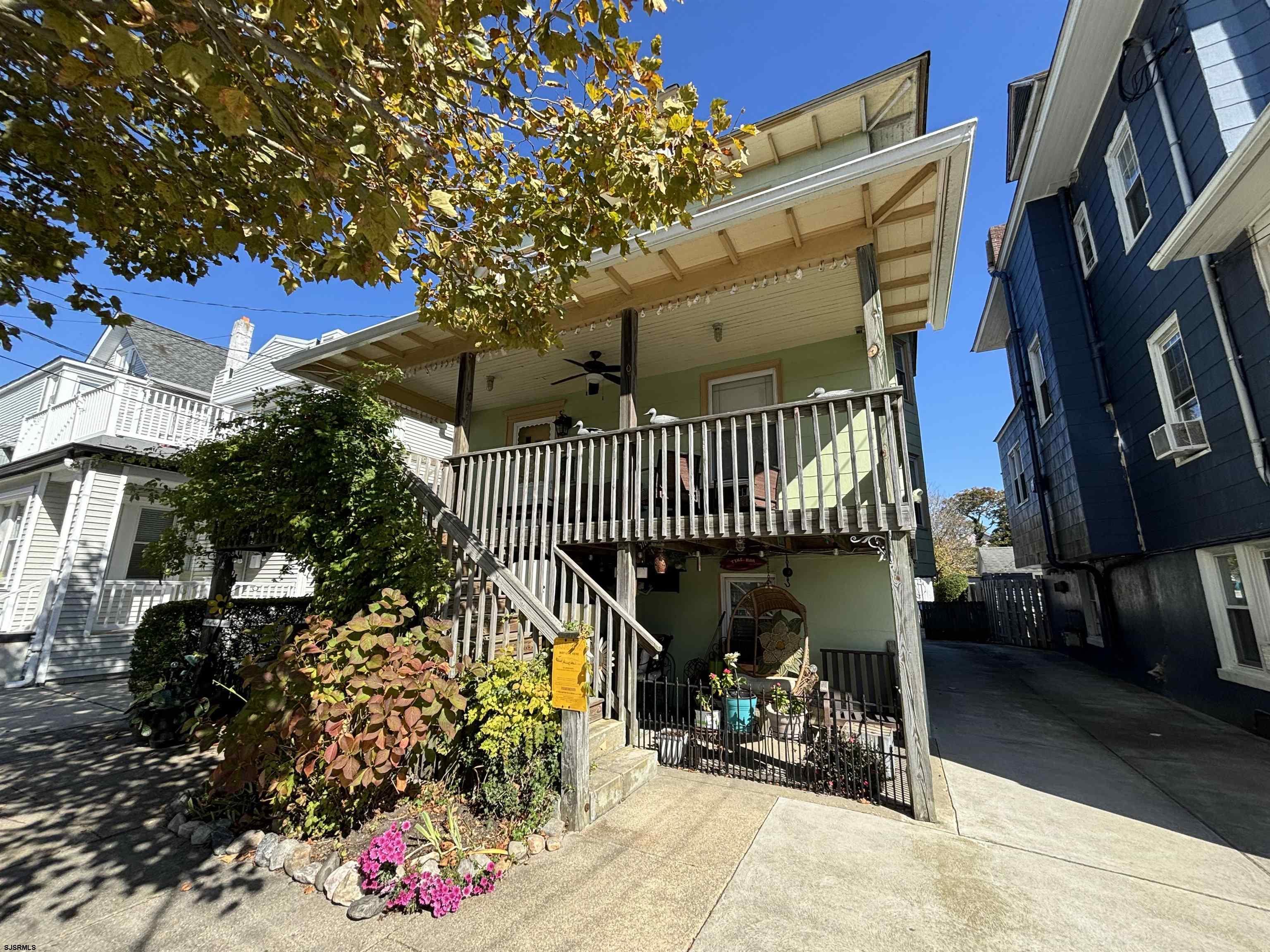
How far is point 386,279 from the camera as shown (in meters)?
3.96

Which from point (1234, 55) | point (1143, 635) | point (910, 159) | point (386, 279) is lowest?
point (1143, 635)

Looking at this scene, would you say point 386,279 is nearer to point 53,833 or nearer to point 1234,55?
point 53,833

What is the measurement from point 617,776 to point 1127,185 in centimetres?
1166

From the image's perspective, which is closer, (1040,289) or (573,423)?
(573,423)

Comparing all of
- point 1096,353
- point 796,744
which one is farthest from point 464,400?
point 1096,353

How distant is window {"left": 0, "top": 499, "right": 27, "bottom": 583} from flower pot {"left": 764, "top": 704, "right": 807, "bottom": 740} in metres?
14.5

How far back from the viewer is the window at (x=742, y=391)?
8.16 m

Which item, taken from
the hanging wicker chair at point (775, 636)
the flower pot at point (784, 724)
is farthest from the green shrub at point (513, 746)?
the hanging wicker chair at point (775, 636)

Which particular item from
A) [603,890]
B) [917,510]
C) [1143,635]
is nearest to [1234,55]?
[917,510]

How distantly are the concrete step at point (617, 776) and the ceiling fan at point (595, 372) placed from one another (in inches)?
193

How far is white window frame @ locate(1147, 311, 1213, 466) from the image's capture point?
720 centimetres

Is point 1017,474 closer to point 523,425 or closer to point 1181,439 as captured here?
point 1181,439

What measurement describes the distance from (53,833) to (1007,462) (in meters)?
21.0

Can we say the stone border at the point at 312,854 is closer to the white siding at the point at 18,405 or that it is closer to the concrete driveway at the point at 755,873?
the concrete driveway at the point at 755,873
